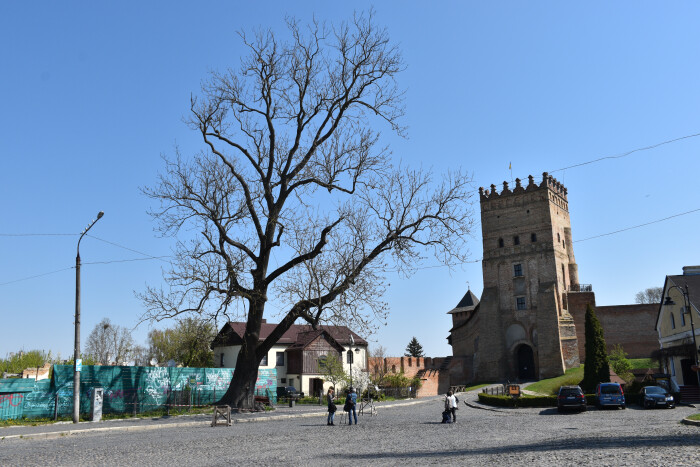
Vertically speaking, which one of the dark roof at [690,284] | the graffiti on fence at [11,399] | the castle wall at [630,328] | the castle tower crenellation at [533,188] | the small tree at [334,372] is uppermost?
the castle tower crenellation at [533,188]

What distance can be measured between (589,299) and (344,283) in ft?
130

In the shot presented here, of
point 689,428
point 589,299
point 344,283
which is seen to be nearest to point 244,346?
point 344,283

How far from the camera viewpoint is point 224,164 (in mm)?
30656

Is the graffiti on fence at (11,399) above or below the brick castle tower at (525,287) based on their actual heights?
below

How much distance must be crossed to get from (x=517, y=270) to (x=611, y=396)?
31.8m

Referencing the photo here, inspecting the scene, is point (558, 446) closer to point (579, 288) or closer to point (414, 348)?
point (579, 288)

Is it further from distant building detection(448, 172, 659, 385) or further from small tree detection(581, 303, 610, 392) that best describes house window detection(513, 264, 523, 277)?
small tree detection(581, 303, 610, 392)

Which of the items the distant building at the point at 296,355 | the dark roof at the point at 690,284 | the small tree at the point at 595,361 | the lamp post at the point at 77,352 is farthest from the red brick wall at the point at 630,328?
the lamp post at the point at 77,352

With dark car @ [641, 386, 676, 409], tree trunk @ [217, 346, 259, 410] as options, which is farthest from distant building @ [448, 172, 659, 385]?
tree trunk @ [217, 346, 259, 410]

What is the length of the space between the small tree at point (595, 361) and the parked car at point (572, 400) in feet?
32.9

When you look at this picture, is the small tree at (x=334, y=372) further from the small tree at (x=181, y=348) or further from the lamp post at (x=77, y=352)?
the lamp post at (x=77, y=352)

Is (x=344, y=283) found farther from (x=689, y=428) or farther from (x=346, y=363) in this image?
(x=346, y=363)

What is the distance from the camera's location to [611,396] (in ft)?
95.3

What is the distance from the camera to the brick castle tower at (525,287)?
55781 millimetres
